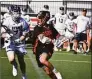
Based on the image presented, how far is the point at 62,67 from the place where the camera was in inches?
527

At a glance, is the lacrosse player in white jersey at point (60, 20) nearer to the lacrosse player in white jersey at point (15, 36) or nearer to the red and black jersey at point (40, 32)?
the lacrosse player in white jersey at point (15, 36)

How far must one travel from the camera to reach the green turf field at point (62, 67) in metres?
11.5

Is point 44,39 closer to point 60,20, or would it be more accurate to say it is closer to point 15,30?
point 15,30

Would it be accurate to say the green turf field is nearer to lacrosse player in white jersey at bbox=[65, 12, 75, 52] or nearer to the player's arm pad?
the player's arm pad

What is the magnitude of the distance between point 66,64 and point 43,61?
187 inches

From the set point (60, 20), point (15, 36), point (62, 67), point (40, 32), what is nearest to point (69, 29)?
point (60, 20)

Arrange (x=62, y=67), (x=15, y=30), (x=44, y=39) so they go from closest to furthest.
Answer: (x=44, y=39) → (x=15, y=30) → (x=62, y=67)

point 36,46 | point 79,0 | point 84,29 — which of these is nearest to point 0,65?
point 36,46

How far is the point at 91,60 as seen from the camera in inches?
622

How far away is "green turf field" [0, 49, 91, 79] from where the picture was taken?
11477 mm

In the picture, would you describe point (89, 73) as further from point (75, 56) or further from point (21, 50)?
point (75, 56)

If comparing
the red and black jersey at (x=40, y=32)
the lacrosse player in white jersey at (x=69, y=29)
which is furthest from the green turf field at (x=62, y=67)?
the lacrosse player in white jersey at (x=69, y=29)

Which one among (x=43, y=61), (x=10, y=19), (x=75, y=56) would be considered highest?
(x=10, y=19)

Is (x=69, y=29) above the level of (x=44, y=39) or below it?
below
